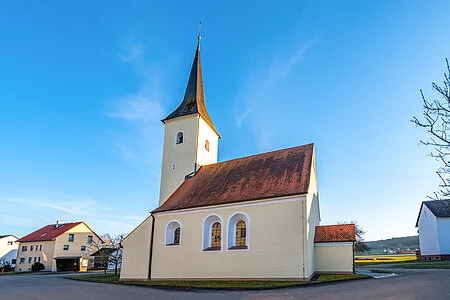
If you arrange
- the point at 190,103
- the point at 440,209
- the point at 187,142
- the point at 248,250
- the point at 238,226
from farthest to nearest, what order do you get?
the point at 440,209 < the point at 190,103 < the point at 187,142 < the point at 238,226 < the point at 248,250

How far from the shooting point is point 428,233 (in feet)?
122

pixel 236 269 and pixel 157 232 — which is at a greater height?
pixel 157 232

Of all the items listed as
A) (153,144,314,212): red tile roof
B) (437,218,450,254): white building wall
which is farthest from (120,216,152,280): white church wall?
(437,218,450,254): white building wall

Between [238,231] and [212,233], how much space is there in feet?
6.37

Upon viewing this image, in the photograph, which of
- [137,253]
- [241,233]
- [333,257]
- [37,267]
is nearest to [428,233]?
[333,257]

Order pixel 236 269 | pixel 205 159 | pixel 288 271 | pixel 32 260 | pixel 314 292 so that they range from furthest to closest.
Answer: pixel 32 260 < pixel 205 159 < pixel 236 269 < pixel 288 271 < pixel 314 292

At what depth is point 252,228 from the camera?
19.7 meters

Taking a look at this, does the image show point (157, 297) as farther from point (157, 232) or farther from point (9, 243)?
point (9, 243)

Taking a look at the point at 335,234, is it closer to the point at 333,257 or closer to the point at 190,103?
the point at 333,257

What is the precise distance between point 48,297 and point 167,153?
15.5 meters

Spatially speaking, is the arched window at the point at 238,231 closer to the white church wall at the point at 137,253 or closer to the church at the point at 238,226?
the church at the point at 238,226

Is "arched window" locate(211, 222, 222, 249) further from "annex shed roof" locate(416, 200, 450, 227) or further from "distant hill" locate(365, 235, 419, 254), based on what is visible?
"distant hill" locate(365, 235, 419, 254)

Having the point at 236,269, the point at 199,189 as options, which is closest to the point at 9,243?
the point at 199,189

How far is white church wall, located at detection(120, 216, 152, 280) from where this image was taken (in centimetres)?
2333
